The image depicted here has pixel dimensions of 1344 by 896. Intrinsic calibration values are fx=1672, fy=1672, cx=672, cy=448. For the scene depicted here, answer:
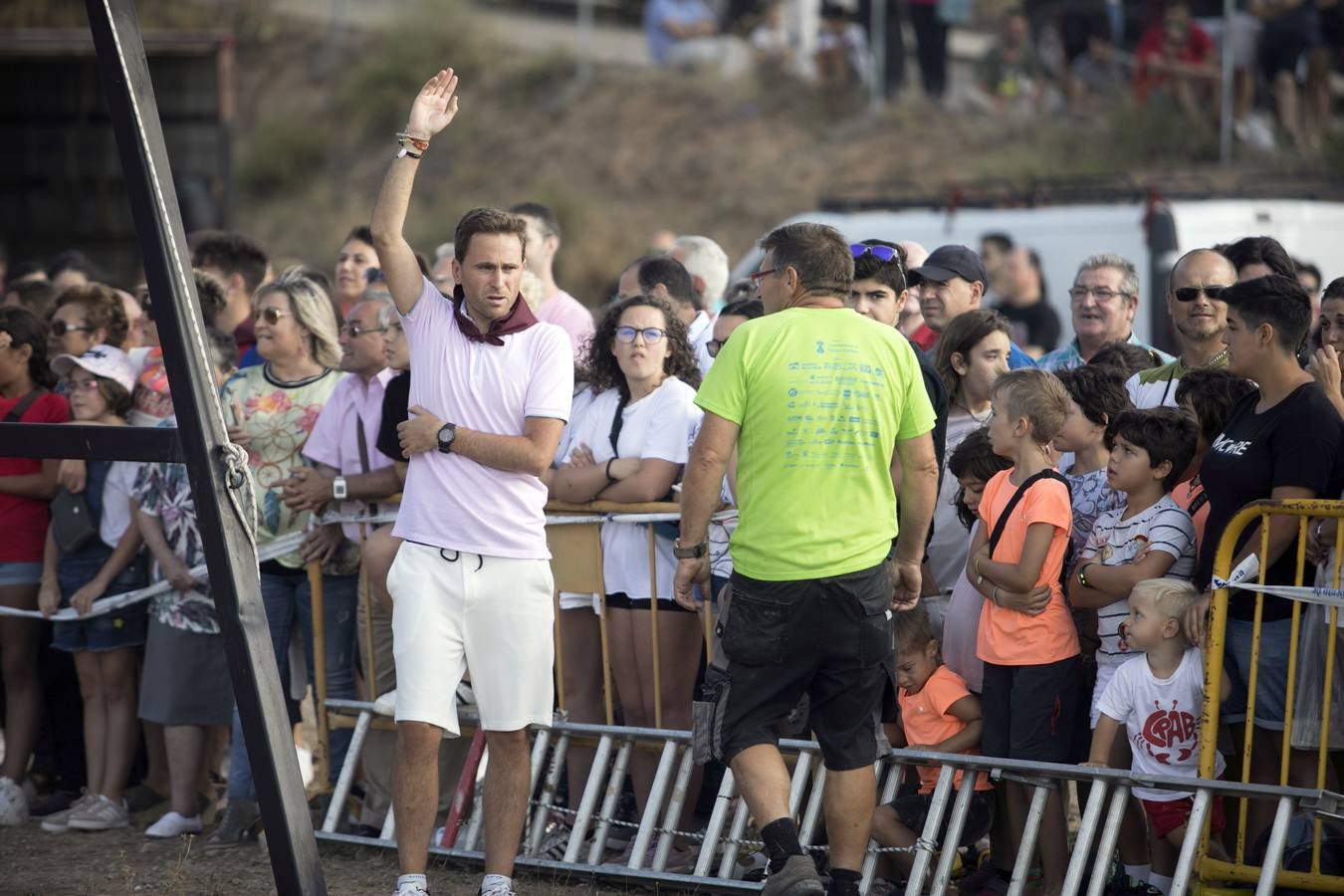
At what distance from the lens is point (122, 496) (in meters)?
7.00

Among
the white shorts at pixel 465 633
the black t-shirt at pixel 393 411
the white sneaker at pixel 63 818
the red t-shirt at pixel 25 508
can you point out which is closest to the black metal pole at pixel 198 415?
the white shorts at pixel 465 633

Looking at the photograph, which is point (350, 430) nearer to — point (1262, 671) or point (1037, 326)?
point (1262, 671)

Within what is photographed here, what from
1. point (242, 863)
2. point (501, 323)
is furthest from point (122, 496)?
point (501, 323)

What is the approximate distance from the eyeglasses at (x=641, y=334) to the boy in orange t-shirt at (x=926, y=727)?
4.42 ft

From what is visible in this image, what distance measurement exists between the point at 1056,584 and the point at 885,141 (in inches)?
644

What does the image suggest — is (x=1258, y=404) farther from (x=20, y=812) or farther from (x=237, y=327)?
(x=20, y=812)

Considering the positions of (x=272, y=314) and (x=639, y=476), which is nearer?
(x=639, y=476)

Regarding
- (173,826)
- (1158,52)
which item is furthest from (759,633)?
(1158,52)

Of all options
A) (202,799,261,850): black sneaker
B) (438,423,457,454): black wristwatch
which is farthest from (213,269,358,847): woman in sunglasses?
(438,423,457,454): black wristwatch

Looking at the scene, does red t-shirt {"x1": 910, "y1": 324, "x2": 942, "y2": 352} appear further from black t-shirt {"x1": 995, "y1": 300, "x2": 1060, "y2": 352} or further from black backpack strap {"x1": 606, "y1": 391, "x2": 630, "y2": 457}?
black t-shirt {"x1": 995, "y1": 300, "x2": 1060, "y2": 352}

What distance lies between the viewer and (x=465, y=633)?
16.6ft

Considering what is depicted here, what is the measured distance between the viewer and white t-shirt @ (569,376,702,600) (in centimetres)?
597

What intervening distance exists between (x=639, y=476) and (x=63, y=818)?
2.98 m

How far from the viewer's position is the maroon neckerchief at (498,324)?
5070 millimetres
